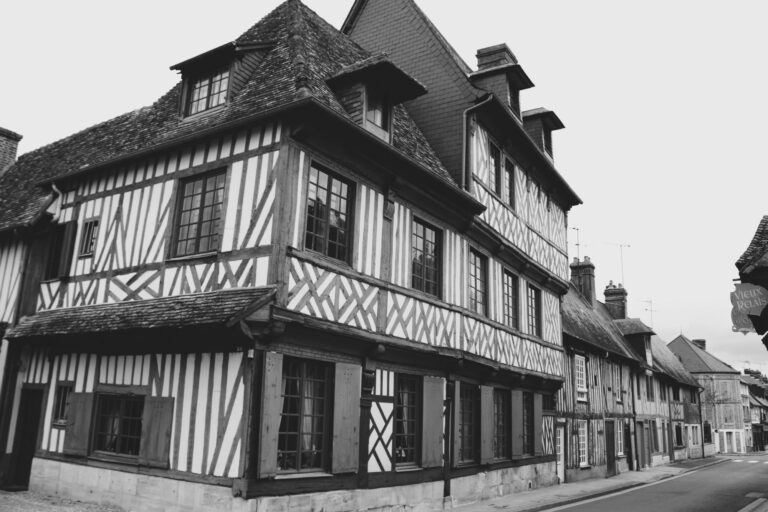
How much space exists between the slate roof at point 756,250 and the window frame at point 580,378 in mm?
11314

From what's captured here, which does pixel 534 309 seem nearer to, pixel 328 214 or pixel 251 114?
pixel 328 214

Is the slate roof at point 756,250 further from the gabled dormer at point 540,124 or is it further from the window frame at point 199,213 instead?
the gabled dormer at point 540,124

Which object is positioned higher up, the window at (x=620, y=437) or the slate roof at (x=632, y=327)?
the slate roof at (x=632, y=327)

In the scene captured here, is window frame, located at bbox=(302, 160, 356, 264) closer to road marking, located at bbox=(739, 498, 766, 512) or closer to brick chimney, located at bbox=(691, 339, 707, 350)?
road marking, located at bbox=(739, 498, 766, 512)

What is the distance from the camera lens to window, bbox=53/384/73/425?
10.3m

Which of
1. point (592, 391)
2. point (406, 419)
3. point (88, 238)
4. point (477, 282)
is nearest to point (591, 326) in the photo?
point (592, 391)

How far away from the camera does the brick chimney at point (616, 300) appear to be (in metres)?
31.2

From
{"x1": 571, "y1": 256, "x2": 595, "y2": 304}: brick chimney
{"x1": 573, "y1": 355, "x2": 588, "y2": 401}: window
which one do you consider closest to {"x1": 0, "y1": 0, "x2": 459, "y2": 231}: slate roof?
{"x1": 573, "y1": 355, "x2": 588, "y2": 401}: window

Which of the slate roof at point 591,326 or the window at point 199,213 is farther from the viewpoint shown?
the slate roof at point 591,326

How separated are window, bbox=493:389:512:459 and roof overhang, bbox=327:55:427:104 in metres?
7.31

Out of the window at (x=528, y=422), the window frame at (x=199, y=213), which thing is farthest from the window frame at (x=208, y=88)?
the window at (x=528, y=422)

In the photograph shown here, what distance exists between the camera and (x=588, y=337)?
21.4m

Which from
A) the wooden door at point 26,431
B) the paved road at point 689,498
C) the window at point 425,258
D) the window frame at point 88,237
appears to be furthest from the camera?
the paved road at point 689,498

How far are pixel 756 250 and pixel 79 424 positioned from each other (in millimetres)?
10336
